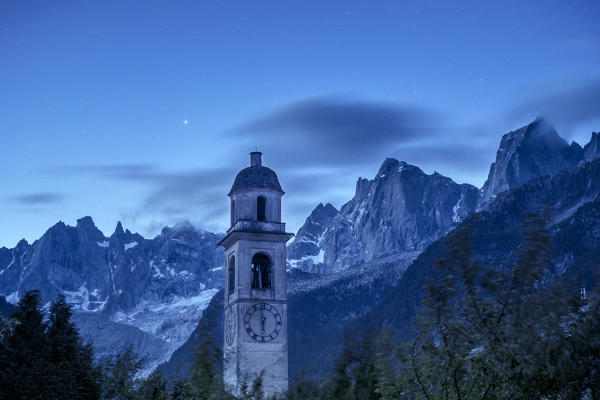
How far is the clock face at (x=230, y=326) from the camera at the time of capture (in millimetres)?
59250

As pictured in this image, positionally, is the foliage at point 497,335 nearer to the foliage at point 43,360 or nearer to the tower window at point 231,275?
the foliage at point 43,360

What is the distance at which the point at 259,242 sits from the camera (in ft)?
204

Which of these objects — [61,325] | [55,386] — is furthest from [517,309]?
[61,325]

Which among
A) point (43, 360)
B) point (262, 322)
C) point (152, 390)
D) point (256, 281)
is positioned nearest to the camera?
point (152, 390)

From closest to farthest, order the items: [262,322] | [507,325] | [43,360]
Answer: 1. [507,325]
2. [43,360]
3. [262,322]

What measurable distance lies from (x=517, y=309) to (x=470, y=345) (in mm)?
1566

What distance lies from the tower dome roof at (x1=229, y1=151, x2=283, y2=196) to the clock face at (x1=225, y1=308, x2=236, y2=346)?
29.6 ft

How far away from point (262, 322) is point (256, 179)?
10.7m

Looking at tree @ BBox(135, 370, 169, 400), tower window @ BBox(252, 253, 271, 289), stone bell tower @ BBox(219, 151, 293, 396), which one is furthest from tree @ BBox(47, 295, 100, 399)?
tower window @ BBox(252, 253, 271, 289)

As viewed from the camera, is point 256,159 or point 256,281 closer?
point 256,281

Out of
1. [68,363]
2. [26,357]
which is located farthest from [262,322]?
[26,357]

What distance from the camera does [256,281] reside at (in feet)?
202

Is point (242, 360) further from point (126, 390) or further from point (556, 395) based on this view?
point (556, 395)

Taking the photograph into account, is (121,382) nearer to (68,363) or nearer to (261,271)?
(68,363)
